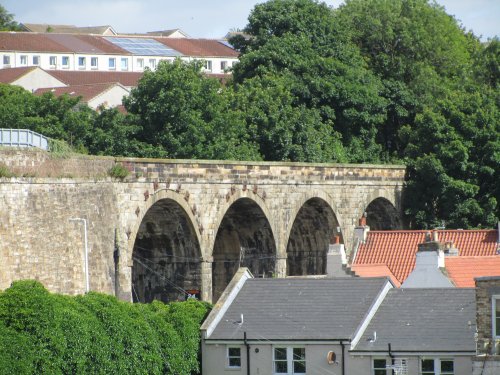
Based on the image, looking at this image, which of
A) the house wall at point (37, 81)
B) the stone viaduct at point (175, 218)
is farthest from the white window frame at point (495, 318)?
the house wall at point (37, 81)

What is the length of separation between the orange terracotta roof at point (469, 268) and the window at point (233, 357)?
8221mm

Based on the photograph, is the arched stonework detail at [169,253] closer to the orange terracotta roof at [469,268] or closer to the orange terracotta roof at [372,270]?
the orange terracotta roof at [372,270]

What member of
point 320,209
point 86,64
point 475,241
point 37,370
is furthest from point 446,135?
point 86,64

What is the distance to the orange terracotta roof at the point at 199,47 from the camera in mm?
137375

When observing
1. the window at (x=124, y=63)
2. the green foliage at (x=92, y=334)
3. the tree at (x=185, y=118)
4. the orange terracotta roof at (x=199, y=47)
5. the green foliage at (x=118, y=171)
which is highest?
the orange terracotta roof at (x=199, y=47)

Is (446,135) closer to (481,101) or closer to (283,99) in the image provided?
(481,101)

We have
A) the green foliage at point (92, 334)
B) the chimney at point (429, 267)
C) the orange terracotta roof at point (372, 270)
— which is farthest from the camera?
the orange terracotta roof at point (372, 270)

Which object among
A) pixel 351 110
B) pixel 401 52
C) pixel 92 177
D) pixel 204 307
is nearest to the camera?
pixel 204 307

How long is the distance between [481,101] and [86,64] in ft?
211

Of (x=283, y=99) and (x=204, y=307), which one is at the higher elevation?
(x=283, y=99)

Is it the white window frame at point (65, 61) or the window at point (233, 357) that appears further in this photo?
the white window frame at point (65, 61)

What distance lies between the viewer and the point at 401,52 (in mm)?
87375

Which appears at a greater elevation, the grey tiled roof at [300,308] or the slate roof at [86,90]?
the slate roof at [86,90]

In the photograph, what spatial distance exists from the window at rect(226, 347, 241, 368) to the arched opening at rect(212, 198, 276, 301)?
20.3 metres
